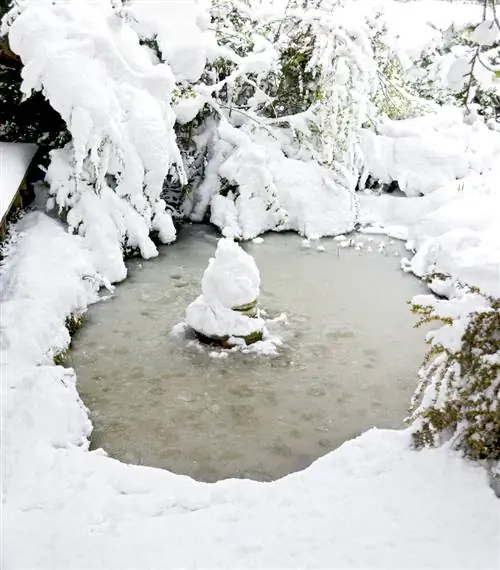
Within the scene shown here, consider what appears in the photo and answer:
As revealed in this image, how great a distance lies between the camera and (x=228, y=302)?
5625mm

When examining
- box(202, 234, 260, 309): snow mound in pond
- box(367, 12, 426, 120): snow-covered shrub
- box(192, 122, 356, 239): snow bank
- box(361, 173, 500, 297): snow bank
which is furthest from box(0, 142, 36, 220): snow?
box(367, 12, 426, 120): snow-covered shrub

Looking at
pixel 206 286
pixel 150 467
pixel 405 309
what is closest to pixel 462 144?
pixel 405 309

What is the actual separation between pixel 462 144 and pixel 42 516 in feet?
27.5

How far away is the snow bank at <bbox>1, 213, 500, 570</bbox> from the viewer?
294 cm

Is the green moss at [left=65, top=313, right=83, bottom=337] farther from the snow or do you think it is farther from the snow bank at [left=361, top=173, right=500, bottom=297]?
the snow bank at [left=361, top=173, right=500, bottom=297]

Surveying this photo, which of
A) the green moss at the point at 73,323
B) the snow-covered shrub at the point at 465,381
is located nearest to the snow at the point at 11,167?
the green moss at the point at 73,323

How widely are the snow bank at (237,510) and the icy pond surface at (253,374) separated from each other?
0.56 meters

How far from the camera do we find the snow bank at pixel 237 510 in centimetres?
294

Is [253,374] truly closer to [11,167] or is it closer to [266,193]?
[266,193]

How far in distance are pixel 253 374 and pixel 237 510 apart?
1.99 meters

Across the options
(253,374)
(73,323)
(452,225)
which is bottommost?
(73,323)

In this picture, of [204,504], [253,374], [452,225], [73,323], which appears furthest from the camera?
[452,225]

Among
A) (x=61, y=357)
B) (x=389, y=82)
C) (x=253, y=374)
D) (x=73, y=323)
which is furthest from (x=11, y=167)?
(x=389, y=82)

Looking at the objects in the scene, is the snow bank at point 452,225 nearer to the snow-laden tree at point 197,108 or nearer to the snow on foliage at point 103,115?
the snow-laden tree at point 197,108
